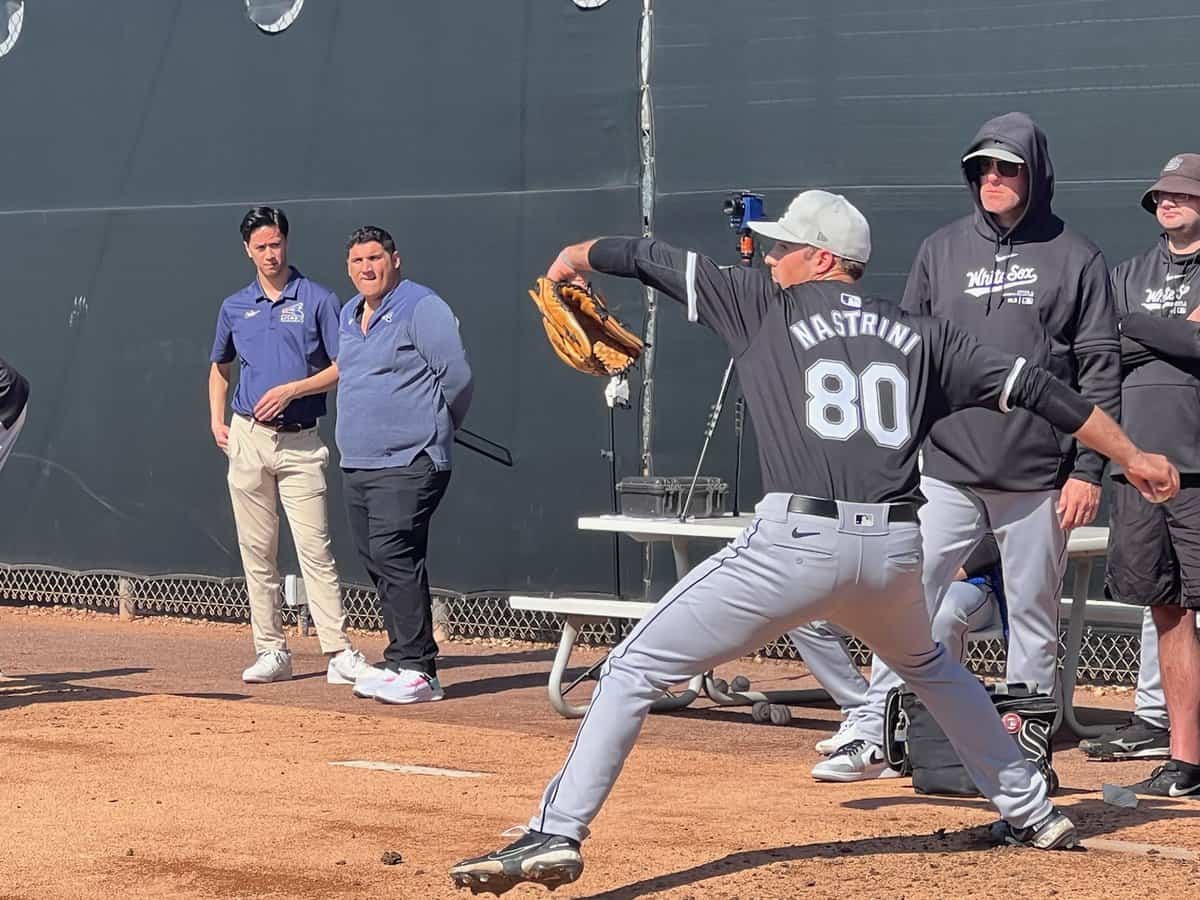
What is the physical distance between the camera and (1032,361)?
665cm

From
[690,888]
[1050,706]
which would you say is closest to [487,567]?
[1050,706]

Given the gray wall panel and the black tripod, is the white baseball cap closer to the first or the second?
the black tripod

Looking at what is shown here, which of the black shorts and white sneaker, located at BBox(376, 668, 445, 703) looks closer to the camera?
the black shorts

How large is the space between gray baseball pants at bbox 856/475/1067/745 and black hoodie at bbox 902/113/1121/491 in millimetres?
65

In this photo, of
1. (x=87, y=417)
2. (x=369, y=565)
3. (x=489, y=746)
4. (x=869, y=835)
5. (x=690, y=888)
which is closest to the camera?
(x=690, y=888)

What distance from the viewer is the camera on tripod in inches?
352

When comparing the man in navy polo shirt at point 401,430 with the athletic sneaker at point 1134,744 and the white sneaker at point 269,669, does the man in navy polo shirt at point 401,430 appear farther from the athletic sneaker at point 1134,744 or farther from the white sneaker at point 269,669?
the athletic sneaker at point 1134,744

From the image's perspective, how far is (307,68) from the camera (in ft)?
37.9

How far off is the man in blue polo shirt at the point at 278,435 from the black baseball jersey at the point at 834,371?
439cm

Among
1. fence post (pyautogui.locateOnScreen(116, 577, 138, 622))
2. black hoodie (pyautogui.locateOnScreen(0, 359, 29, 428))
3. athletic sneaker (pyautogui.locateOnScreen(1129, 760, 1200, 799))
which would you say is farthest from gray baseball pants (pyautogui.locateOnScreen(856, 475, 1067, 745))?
fence post (pyautogui.locateOnScreen(116, 577, 138, 622))

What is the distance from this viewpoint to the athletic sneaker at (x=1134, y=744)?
7664mm

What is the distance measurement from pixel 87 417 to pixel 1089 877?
8413 millimetres

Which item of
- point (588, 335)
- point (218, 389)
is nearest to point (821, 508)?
point (588, 335)

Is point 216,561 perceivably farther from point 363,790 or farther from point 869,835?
point 869,835
